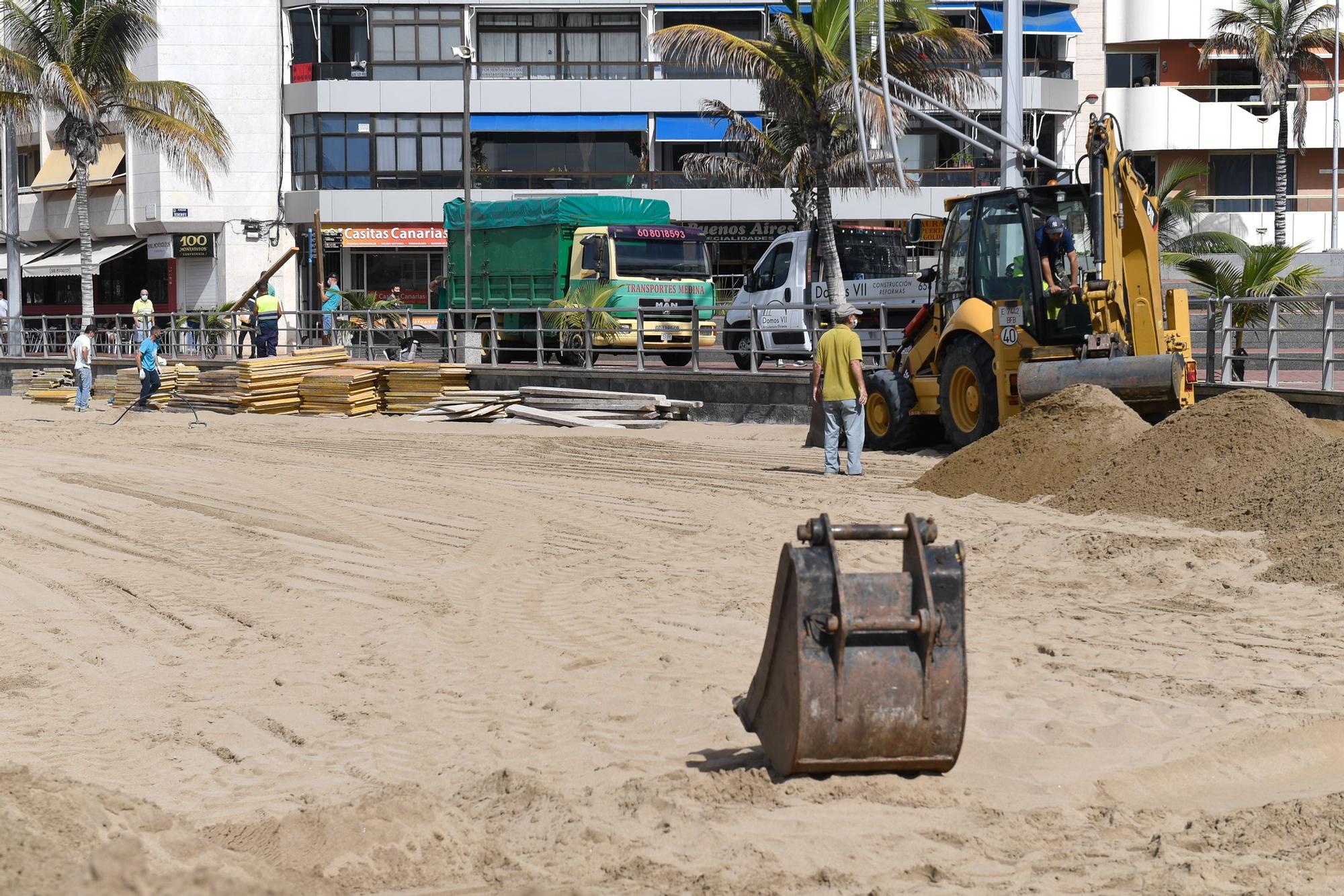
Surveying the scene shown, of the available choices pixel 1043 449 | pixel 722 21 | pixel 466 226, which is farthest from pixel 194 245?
pixel 1043 449

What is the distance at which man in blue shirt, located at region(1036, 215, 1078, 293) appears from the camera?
49.3 ft

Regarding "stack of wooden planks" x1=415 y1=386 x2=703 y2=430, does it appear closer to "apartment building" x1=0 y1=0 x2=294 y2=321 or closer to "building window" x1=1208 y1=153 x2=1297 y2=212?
"apartment building" x1=0 y1=0 x2=294 y2=321

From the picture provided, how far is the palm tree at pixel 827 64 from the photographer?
26891mm

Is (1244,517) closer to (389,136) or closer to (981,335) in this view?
(981,335)

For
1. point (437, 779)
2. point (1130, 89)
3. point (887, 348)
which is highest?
point (1130, 89)

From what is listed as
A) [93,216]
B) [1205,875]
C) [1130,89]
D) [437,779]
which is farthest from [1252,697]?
[93,216]

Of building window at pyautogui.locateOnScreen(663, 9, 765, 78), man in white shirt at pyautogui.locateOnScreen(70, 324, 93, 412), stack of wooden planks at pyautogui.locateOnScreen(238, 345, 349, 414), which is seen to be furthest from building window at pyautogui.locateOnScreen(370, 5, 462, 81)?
stack of wooden planks at pyautogui.locateOnScreen(238, 345, 349, 414)

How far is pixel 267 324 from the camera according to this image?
92.2 ft

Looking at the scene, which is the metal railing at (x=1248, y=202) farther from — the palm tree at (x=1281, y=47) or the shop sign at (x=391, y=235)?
the shop sign at (x=391, y=235)

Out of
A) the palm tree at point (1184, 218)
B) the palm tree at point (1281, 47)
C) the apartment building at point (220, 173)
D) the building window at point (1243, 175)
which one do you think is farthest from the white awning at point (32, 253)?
the building window at point (1243, 175)

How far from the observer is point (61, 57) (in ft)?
122

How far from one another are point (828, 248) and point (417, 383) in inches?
278

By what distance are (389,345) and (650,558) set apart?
18.4 meters

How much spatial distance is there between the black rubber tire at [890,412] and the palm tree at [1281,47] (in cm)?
3094
